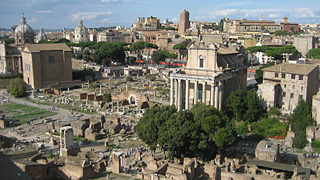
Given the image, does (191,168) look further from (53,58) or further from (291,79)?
(53,58)

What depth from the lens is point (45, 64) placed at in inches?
2333

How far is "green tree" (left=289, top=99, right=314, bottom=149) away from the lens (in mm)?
28569

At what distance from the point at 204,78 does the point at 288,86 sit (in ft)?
29.3

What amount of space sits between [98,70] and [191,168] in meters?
59.3

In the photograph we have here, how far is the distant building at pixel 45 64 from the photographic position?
57.9m

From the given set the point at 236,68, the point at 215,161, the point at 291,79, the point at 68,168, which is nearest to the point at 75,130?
the point at 68,168

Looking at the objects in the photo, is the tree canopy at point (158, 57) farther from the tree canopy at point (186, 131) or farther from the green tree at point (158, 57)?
the tree canopy at point (186, 131)

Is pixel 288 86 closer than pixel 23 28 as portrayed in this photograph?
Yes

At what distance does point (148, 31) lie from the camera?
13550 cm

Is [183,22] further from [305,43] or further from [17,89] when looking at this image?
[17,89]

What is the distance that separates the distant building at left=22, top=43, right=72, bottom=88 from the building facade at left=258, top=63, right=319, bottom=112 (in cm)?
3884

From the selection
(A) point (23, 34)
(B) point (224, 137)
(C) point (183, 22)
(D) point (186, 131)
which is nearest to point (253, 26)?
(C) point (183, 22)

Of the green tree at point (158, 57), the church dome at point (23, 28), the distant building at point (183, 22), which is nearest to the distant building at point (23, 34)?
the church dome at point (23, 28)

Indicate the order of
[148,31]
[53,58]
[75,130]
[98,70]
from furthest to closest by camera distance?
[148,31] < [98,70] < [53,58] < [75,130]
